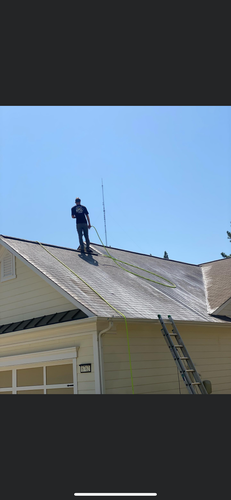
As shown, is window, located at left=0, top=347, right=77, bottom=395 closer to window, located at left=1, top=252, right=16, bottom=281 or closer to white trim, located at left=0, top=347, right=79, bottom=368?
white trim, located at left=0, top=347, right=79, bottom=368

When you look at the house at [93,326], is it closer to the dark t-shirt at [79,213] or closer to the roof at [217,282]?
the roof at [217,282]

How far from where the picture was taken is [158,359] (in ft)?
33.3

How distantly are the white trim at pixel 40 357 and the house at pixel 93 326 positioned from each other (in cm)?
2

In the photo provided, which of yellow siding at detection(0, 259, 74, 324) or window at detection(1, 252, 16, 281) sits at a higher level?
window at detection(1, 252, 16, 281)

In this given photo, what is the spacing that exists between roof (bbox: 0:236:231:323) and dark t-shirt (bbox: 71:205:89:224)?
3.19ft

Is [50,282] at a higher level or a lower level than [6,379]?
higher

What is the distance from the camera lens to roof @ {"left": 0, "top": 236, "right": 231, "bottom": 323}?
960 cm

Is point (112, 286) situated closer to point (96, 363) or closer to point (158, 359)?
point (158, 359)

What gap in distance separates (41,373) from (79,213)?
4.94 m

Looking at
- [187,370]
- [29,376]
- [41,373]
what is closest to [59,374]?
[41,373]

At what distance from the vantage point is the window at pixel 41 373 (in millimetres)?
9453

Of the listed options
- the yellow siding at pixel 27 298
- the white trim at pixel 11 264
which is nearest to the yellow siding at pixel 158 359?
the yellow siding at pixel 27 298

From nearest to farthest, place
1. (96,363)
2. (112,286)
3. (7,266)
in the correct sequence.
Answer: (96,363) < (112,286) < (7,266)

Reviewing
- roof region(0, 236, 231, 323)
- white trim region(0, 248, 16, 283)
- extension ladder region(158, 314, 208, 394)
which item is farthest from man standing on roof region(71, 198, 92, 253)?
extension ladder region(158, 314, 208, 394)
